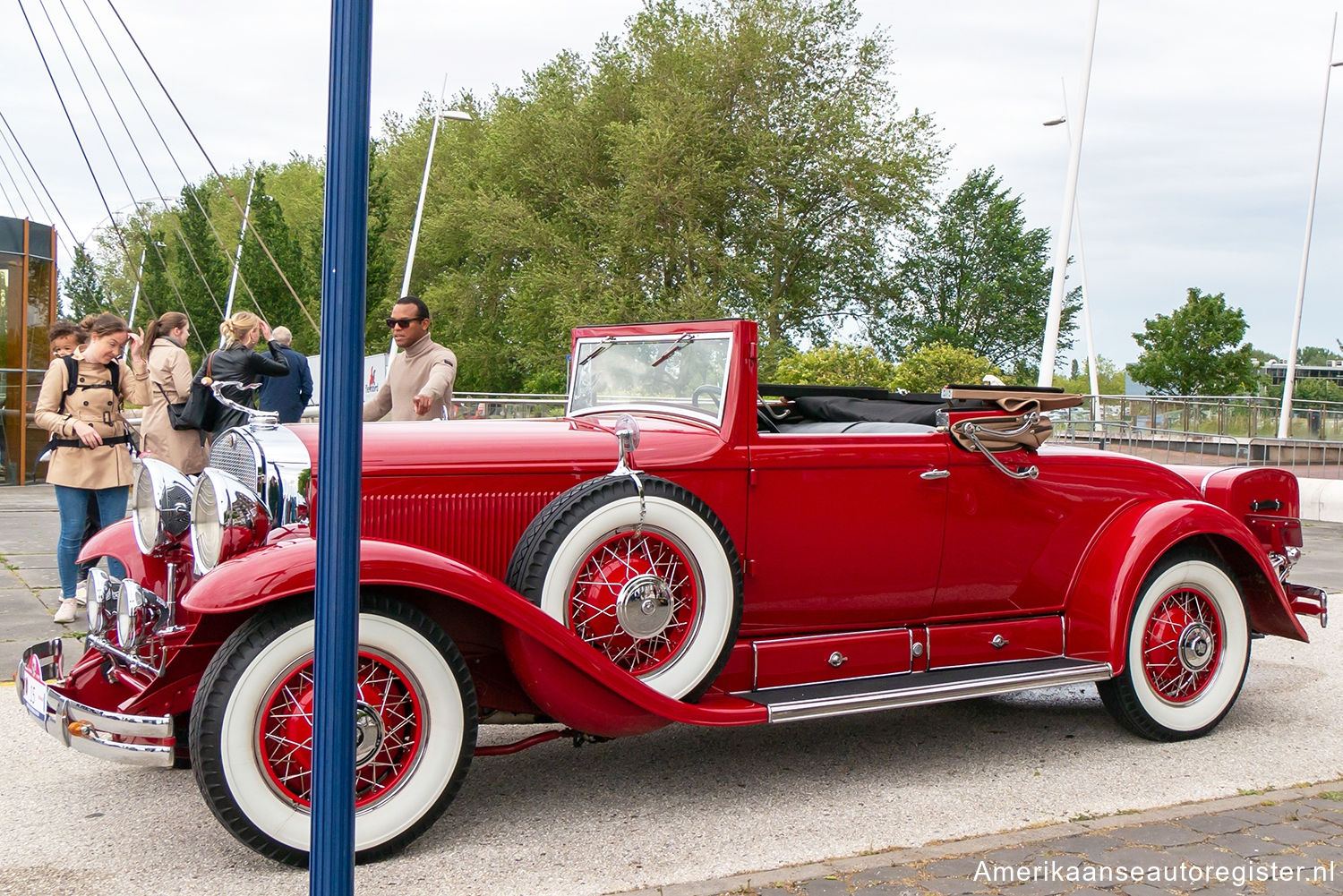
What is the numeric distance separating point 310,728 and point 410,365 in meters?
3.12

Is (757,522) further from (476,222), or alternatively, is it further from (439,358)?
(476,222)

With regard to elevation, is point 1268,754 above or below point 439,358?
below

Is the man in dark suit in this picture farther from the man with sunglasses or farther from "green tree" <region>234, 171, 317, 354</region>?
"green tree" <region>234, 171, 317, 354</region>

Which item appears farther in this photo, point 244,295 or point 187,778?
point 244,295

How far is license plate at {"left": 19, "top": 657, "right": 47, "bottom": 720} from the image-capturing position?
3457 millimetres

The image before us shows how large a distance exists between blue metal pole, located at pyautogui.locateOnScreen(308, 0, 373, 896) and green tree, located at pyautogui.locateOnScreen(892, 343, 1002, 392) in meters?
19.9

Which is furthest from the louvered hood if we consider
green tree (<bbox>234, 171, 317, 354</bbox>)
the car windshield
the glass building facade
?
green tree (<bbox>234, 171, 317, 354</bbox>)

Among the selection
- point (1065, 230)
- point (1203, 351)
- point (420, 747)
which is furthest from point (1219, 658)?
point (1203, 351)

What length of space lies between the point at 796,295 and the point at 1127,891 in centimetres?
2950

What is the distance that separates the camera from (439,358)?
6.13 meters

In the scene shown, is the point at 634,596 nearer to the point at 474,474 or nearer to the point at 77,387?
the point at 474,474

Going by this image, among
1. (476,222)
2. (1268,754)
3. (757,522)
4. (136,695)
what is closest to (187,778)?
(136,695)

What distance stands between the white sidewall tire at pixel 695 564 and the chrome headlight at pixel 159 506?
139cm

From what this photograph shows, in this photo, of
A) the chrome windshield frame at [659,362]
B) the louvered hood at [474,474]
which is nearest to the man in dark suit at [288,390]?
the chrome windshield frame at [659,362]
